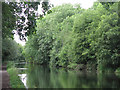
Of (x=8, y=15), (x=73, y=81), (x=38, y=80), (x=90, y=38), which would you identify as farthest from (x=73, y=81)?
(x=90, y=38)

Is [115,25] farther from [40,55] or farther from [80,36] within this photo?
[40,55]

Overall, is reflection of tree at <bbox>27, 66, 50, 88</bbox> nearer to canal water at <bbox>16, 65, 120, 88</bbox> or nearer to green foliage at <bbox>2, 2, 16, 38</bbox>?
canal water at <bbox>16, 65, 120, 88</bbox>

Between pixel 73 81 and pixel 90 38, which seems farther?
pixel 90 38

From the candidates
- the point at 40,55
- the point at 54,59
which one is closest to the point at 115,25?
the point at 54,59

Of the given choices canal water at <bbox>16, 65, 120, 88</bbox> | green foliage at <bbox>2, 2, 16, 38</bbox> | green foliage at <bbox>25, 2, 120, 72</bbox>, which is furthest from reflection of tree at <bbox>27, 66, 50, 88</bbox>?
green foliage at <bbox>2, 2, 16, 38</bbox>

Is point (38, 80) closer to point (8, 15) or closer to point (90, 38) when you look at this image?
point (8, 15)

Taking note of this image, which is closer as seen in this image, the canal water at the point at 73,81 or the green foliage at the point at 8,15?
the green foliage at the point at 8,15

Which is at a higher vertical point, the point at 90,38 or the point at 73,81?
the point at 90,38

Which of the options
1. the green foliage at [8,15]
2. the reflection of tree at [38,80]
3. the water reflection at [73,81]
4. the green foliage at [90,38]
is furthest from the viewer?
the green foliage at [90,38]

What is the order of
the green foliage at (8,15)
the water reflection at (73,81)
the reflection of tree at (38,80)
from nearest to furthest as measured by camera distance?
the green foliage at (8,15)
the water reflection at (73,81)
the reflection of tree at (38,80)

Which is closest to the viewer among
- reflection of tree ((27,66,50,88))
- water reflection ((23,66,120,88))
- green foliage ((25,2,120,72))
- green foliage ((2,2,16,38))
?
green foliage ((2,2,16,38))

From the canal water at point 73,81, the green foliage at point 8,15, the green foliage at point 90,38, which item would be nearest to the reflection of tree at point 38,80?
the canal water at point 73,81

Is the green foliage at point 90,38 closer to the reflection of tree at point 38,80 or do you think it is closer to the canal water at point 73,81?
the reflection of tree at point 38,80

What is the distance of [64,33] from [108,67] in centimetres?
1520
